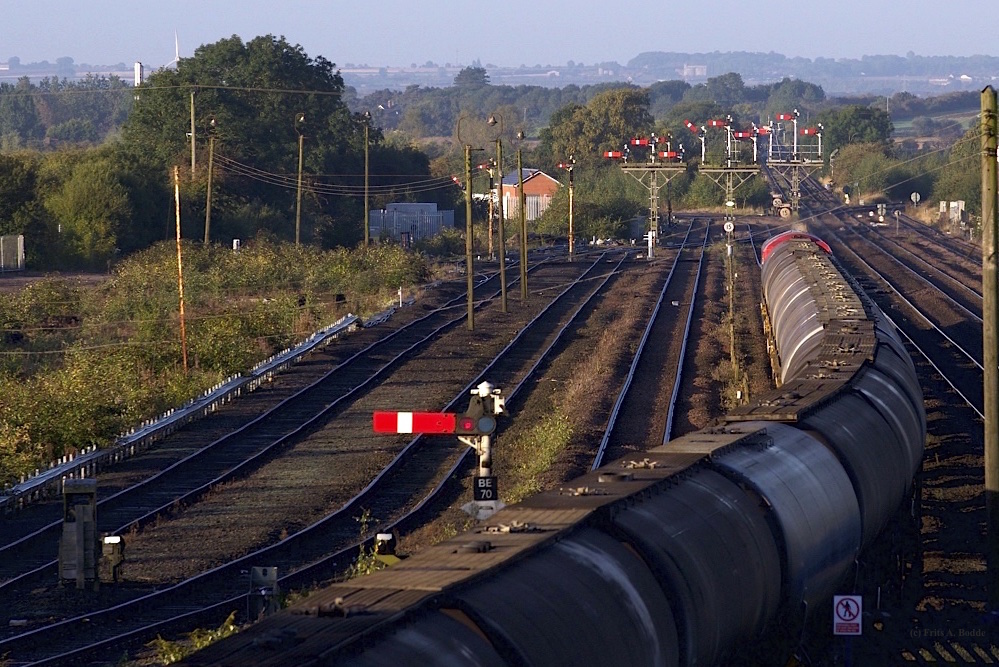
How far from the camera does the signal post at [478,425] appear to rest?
1230 cm

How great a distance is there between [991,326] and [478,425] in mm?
5752

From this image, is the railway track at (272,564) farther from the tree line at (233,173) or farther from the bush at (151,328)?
the tree line at (233,173)

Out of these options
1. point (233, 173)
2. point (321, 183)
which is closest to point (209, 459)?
point (233, 173)

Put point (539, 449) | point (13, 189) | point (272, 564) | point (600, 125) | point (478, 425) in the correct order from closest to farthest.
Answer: point (478, 425) < point (272, 564) < point (539, 449) < point (13, 189) < point (600, 125)

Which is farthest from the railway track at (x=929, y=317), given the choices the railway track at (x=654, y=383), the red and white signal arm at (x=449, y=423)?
the red and white signal arm at (x=449, y=423)

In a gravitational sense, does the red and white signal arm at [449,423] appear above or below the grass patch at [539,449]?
above

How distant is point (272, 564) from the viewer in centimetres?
1584

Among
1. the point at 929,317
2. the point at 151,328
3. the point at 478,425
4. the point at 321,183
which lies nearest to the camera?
the point at 478,425

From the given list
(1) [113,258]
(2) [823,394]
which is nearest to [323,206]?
(1) [113,258]

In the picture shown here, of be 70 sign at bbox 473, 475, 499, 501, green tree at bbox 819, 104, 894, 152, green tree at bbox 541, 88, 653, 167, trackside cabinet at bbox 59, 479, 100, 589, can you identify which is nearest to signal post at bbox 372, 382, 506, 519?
be 70 sign at bbox 473, 475, 499, 501

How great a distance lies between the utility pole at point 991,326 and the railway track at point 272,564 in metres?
6.86

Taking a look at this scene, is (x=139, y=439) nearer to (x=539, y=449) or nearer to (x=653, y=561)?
(x=539, y=449)

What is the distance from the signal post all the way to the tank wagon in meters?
1.57

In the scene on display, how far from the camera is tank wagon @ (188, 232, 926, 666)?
6.86m
